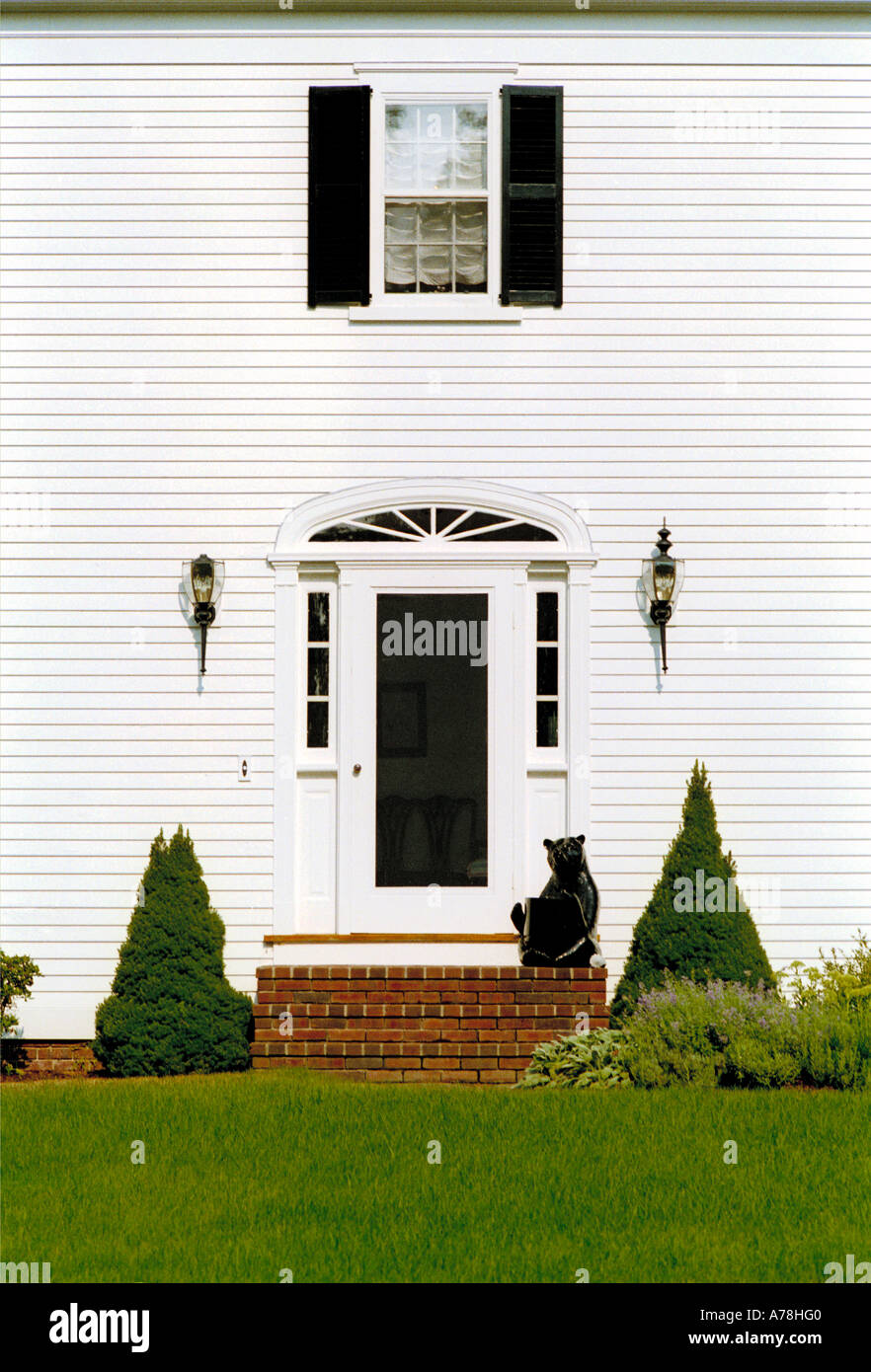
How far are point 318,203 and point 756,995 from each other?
5.73 meters

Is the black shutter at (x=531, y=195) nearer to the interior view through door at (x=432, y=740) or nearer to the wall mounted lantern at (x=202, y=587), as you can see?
the interior view through door at (x=432, y=740)

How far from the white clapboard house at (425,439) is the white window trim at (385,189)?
0.03m

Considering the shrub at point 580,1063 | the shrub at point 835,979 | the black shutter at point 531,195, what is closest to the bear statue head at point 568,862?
the shrub at point 580,1063

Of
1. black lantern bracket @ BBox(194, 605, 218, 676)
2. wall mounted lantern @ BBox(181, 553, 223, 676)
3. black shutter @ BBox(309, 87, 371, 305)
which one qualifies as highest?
black shutter @ BBox(309, 87, 371, 305)

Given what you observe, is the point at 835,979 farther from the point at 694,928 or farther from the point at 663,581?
the point at 663,581

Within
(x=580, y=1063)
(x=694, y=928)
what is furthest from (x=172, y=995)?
(x=694, y=928)

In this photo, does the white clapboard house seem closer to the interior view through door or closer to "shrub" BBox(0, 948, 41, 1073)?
the interior view through door

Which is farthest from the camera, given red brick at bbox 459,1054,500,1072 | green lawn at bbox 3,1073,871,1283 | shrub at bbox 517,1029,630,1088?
red brick at bbox 459,1054,500,1072

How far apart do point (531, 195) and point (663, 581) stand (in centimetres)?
269

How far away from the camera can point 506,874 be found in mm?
8992

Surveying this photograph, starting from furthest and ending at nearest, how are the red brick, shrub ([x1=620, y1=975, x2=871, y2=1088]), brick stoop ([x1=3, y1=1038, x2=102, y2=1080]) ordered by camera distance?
brick stoop ([x1=3, y1=1038, x2=102, y2=1080]) < the red brick < shrub ([x1=620, y1=975, x2=871, y2=1088])

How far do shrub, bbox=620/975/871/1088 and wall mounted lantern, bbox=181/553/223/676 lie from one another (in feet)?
12.2

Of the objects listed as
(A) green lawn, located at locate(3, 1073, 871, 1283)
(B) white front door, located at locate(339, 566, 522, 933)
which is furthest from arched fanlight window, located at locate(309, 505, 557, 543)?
(A) green lawn, located at locate(3, 1073, 871, 1283)

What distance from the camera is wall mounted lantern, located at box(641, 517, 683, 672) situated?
8945 millimetres
